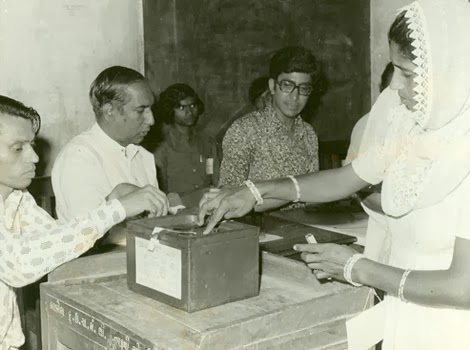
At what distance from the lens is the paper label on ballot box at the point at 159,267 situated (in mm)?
1508

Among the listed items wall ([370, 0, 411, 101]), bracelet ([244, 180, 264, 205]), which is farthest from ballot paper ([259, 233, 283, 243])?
wall ([370, 0, 411, 101])

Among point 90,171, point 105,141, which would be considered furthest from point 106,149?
point 90,171

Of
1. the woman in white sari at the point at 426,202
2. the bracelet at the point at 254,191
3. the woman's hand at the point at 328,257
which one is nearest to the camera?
the woman in white sari at the point at 426,202

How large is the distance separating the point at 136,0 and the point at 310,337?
302cm

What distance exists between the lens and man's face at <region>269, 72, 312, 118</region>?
12.2 feet

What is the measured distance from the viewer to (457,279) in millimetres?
1429

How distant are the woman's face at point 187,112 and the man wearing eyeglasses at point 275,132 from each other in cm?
68

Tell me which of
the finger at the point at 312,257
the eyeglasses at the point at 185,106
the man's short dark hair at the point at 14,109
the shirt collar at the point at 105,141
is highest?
the man's short dark hair at the point at 14,109

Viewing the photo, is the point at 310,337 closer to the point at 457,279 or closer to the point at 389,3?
the point at 457,279

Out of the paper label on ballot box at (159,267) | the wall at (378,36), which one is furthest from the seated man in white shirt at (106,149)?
the wall at (378,36)

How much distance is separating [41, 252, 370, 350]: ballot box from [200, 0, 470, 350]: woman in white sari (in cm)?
9

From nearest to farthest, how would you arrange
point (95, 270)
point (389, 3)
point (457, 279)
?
1. point (457, 279)
2. point (95, 270)
3. point (389, 3)

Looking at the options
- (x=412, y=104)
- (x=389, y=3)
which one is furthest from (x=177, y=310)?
(x=389, y=3)

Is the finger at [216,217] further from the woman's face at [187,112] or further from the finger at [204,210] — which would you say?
the woman's face at [187,112]
